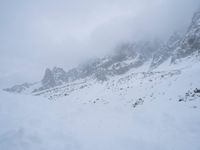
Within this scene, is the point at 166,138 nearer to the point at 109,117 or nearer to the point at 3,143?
the point at 109,117

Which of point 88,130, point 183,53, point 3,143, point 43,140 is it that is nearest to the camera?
point 3,143

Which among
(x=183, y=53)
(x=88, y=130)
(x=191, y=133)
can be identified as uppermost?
(x=183, y=53)

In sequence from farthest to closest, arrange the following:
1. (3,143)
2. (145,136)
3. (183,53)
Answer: (183,53), (145,136), (3,143)

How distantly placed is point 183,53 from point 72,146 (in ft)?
273

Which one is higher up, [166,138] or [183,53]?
[183,53]

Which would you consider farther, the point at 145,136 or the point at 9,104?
the point at 9,104

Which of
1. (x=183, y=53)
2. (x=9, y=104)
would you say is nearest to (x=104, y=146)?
(x=9, y=104)

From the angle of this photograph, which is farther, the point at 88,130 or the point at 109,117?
the point at 109,117

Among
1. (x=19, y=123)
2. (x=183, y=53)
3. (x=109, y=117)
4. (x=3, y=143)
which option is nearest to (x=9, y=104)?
(x=19, y=123)

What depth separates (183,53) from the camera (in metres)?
77.4

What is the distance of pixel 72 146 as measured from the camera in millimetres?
7258

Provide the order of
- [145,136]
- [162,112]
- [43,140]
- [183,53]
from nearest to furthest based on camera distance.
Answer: [43,140] < [145,136] < [162,112] < [183,53]

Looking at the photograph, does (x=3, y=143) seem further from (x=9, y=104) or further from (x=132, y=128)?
(x=132, y=128)

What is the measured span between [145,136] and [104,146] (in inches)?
89.4
